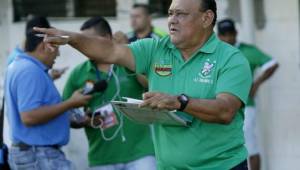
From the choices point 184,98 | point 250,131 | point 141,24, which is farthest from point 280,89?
point 184,98

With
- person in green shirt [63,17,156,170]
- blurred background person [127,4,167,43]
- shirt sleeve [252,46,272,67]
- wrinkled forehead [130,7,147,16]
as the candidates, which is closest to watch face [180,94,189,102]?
person in green shirt [63,17,156,170]

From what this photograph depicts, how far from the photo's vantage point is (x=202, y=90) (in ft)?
15.9

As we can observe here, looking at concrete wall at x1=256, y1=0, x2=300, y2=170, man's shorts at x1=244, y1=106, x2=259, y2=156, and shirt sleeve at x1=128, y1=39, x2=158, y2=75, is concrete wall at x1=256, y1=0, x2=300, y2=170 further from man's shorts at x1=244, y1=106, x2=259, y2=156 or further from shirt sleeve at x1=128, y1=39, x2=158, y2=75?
shirt sleeve at x1=128, y1=39, x2=158, y2=75

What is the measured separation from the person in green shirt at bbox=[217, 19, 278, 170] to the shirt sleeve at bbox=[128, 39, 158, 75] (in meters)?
3.27

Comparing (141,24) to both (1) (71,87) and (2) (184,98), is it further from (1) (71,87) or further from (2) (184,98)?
(2) (184,98)

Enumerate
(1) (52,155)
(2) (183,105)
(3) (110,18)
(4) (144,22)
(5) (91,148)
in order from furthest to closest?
(3) (110,18)
(4) (144,22)
(5) (91,148)
(1) (52,155)
(2) (183,105)

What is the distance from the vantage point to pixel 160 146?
16.6 feet

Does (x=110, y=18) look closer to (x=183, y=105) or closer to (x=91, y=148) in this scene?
(x=91, y=148)

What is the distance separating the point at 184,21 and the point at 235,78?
46 cm

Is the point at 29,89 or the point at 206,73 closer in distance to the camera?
the point at 206,73

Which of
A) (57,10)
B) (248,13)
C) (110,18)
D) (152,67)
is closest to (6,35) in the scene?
(57,10)

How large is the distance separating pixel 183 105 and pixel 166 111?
0.34 feet

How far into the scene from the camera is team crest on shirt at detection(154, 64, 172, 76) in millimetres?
4982

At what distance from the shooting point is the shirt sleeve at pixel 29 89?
632 centimetres
